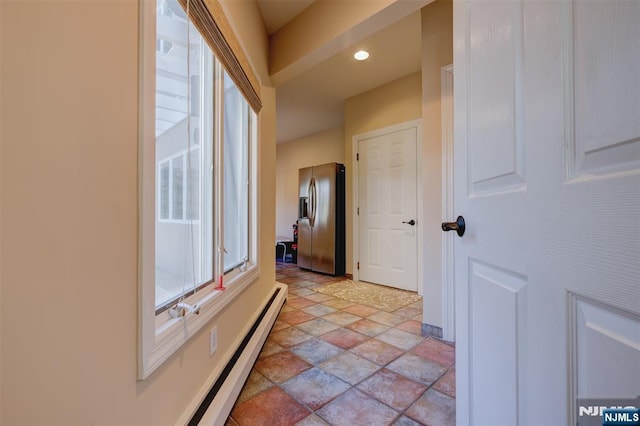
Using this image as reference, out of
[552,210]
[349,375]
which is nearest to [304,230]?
[349,375]

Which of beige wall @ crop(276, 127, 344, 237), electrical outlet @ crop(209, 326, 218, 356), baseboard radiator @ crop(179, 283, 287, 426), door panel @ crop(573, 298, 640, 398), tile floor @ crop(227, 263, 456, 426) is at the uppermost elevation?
beige wall @ crop(276, 127, 344, 237)

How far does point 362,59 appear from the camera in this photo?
304cm

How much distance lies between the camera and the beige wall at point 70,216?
0.47 meters

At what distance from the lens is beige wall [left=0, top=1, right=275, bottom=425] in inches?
18.5

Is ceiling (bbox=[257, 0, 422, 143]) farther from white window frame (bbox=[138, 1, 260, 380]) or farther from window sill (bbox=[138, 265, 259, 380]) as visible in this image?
window sill (bbox=[138, 265, 259, 380])

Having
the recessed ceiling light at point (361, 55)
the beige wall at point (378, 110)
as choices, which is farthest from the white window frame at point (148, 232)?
the beige wall at point (378, 110)

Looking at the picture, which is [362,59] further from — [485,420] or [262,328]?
[485,420]

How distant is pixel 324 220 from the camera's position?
442 centimetres

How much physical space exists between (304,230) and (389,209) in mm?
1711

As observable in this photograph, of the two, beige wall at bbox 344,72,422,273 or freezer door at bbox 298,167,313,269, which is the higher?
beige wall at bbox 344,72,422,273

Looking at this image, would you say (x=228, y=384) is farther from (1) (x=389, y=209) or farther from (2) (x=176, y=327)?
(1) (x=389, y=209)

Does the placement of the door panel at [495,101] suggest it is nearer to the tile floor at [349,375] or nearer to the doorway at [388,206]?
the tile floor at [349,375]

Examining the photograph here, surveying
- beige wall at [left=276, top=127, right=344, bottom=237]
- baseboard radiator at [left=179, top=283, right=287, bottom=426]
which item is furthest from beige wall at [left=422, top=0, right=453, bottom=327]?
beige wall at [left=276, top=127, right=344, bottom=237]

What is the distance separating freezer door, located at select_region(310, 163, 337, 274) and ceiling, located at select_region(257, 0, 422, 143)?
99 cm
